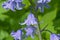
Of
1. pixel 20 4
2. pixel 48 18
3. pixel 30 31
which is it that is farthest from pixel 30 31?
pixel 48 18

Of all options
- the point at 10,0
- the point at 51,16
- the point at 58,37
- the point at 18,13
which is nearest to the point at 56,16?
the point at 51,16

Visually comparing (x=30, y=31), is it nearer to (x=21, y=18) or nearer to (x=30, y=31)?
(x=30, y=31)

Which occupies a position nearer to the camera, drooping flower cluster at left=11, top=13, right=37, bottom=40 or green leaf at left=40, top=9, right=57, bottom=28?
drooping flower cluster at left=11, top=13, right=37, bottom=40

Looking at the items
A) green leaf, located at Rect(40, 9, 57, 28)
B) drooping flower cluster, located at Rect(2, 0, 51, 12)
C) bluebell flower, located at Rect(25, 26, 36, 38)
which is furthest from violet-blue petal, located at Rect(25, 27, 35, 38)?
green leaf, located at Rect(40, 9, 57, 28)

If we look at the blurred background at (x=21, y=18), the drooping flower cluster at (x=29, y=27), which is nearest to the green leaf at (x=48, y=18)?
the blurred background at (x=21, y=18)

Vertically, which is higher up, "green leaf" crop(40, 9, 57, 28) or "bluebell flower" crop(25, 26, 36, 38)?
"bluebell flower" crop(25, 26, 36, 38)

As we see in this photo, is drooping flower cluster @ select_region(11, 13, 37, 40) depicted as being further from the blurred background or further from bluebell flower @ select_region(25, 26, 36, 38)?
the blurred background

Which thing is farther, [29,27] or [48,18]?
[48,18]

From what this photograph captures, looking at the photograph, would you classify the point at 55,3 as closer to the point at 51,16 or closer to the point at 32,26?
the point at 51,16

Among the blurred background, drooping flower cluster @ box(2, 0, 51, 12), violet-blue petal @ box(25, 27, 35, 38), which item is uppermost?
drooping flower cluster @ box(2, 0, 51, 12)

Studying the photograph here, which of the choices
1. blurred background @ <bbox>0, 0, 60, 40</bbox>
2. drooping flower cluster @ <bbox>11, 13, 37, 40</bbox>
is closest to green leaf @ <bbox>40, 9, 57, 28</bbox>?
blurred background @ <bbox>0, 0, 60, 40</bbox>

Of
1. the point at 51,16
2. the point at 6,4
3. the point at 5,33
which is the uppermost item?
the point at 6,4
